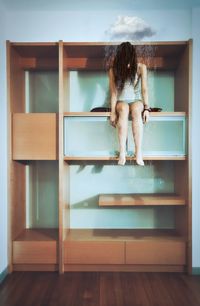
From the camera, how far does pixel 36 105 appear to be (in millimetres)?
2500

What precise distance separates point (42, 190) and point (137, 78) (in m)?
1.28

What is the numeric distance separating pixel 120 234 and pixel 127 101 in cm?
107

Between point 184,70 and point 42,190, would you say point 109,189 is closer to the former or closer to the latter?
point 42,190

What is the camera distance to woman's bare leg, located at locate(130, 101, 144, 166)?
2016mm

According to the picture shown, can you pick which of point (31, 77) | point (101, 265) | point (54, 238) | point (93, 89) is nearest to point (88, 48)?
point (93, 89)

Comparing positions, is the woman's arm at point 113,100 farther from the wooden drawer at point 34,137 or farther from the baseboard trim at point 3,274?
the baseboard trim at point 3,274

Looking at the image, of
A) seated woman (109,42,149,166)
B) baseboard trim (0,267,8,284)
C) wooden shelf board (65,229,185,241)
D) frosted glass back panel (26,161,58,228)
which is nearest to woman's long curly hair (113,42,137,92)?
seated woman (109,42,149,166)

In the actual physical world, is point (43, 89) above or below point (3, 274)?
above

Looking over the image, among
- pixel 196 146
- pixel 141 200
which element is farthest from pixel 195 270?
pixel 196 146

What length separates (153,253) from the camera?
83.6 inches

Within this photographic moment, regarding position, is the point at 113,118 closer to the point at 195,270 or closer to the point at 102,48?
the point at 102,48

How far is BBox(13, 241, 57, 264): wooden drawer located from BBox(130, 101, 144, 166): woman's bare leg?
939mm

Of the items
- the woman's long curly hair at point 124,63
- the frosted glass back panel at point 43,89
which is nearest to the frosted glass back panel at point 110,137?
the woman's long curly hair at point 124,63

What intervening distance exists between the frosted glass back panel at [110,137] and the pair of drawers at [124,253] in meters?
0.68
